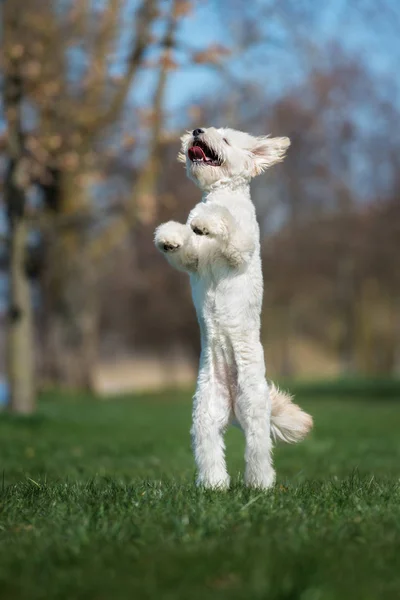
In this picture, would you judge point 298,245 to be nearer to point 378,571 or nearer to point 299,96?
point 299,96

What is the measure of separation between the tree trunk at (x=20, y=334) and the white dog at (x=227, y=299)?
32.5 feet

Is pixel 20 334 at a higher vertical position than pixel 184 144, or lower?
lower

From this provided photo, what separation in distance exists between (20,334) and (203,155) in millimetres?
10375

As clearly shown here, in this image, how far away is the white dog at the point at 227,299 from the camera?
4.77 metres

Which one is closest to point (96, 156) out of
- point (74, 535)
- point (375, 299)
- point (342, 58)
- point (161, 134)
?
point (161, 134)

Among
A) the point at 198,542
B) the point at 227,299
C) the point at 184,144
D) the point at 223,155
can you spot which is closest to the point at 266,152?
the point at 223,155

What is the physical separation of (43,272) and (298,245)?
488 inches

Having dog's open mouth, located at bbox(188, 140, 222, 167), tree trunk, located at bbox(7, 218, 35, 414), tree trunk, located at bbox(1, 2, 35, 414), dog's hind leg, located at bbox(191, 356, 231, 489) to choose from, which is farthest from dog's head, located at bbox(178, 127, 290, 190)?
tree trunk, located at bbox(7, 218, 35, 414)

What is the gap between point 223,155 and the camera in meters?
4.92

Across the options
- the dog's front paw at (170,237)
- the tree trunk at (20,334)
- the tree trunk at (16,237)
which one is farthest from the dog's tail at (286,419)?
the tree trunk at (20,334)

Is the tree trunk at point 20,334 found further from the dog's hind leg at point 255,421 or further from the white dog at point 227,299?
the dog's hind leg at point 255,421

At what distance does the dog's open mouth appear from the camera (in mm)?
4953

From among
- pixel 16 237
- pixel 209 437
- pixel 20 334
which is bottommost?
pixel 209 437

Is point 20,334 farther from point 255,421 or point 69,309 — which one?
point 69,309
